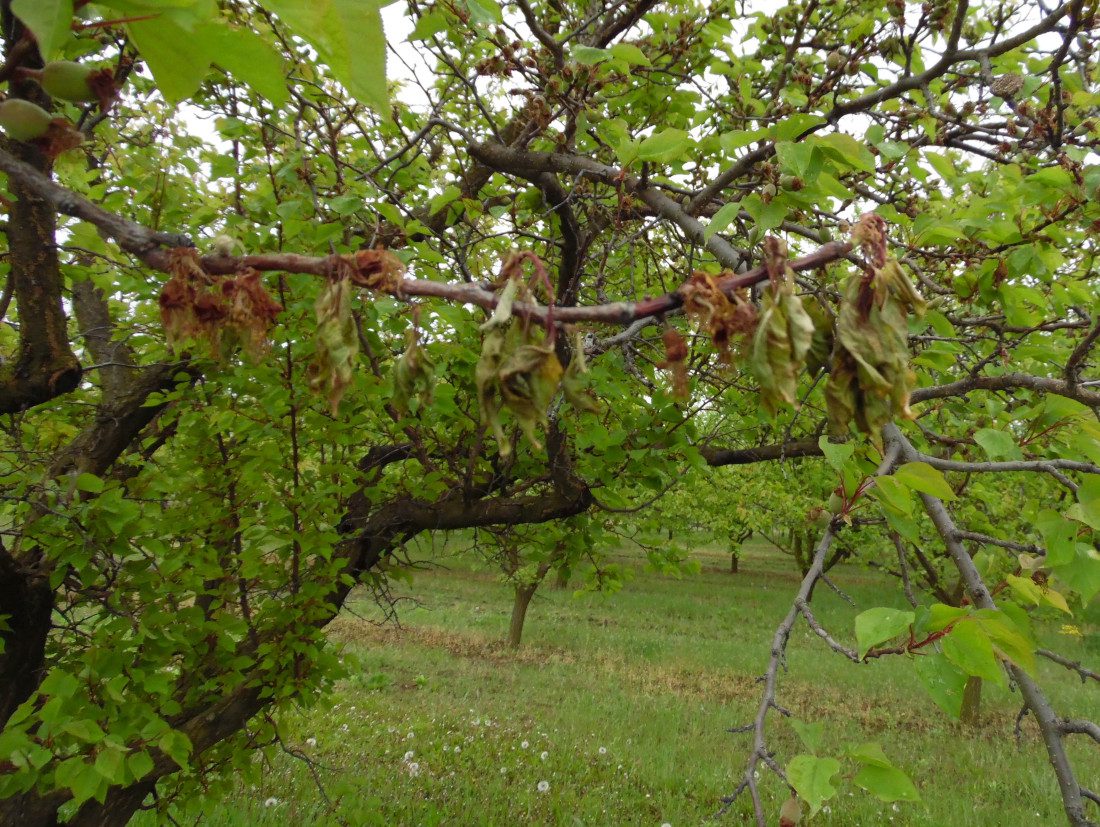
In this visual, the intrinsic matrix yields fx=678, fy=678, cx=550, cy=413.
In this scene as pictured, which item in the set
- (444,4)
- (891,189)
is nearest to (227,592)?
(444,4)

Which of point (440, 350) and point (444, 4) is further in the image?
point (440, 350)

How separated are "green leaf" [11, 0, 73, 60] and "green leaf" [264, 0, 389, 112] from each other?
0.21 metres

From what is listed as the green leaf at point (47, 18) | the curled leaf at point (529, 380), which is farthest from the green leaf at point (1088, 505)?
the green leaf at point (47, 18)

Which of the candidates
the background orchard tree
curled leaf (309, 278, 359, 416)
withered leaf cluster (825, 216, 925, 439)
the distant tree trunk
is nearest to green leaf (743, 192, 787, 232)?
the background orchard tree

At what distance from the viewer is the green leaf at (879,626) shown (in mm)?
1396

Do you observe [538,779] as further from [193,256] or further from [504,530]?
[193,256]

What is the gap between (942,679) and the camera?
4.93 ft

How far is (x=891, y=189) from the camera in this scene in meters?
3.89

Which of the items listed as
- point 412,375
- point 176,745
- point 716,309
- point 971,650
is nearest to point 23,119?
point 412,375

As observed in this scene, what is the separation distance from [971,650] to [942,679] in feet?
0.55

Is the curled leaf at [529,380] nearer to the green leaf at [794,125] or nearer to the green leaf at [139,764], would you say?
the green leaf at [794,125]

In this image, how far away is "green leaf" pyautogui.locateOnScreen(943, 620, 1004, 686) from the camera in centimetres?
135

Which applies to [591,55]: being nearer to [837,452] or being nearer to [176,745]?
[837,452]

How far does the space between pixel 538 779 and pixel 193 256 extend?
8.21m
